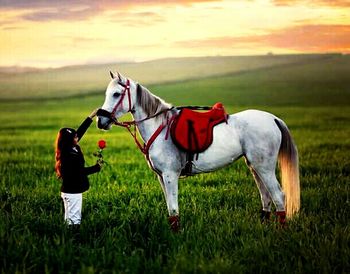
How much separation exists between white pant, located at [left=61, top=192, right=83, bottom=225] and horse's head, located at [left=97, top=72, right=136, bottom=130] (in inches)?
39.2

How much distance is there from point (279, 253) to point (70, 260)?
7.95 feet

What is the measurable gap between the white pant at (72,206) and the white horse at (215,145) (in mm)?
1007

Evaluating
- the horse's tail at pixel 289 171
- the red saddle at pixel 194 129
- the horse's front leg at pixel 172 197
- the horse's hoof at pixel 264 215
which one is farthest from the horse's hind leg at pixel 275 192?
the horse's front leg at pixel 172 197

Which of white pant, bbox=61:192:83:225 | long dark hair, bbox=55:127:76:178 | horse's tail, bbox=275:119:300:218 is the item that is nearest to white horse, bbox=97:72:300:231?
horse's tail, bbox=275:119:300:218

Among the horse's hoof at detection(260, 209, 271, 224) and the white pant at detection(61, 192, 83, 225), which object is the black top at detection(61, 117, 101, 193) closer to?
the white pant at detection(61, 192, 83, 225)

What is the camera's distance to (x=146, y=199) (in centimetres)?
892

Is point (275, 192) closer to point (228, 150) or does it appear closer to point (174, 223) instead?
point (228, 150)

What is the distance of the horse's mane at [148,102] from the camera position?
6766mm

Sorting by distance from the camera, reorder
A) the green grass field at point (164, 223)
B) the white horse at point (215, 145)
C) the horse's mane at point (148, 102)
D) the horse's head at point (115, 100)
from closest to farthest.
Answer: the green grass field at point (164, 223) < the horse's head at point (115, 100) < the white horse at point (215, 145) < the horse's mane at point (148, 102)

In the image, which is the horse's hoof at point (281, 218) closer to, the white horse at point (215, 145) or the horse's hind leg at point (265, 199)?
the white horse at point (215, 145)

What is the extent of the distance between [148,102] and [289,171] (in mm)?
2439

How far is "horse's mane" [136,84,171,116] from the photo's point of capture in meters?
6.77

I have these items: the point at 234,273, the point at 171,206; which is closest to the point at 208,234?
the point at 171,206

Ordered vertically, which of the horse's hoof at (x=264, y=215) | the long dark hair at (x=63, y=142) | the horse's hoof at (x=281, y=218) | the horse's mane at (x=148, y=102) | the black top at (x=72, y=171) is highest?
the horse's mane at (x=148, y=102)
